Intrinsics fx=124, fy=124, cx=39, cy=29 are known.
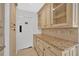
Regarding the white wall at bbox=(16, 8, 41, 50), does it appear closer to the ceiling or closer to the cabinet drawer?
the ceiling

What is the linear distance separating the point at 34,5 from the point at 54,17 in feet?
0.86

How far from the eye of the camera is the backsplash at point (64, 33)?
4.31 feet

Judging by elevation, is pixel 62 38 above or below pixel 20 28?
below

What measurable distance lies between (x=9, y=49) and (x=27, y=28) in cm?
30

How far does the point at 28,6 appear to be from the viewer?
1394mm

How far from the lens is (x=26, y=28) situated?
1.39 m

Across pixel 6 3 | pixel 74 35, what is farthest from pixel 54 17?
pixel 6 3

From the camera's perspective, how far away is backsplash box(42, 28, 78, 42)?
1.31m

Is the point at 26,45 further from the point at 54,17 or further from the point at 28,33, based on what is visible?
the point at 54,17

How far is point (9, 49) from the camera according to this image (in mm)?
1362

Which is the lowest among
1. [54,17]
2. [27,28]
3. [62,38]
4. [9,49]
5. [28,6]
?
[9,49]

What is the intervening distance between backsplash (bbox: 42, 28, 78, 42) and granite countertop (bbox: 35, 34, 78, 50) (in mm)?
35

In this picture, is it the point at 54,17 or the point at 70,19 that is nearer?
the point at 70,19

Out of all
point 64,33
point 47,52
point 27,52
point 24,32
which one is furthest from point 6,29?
point 64,33
